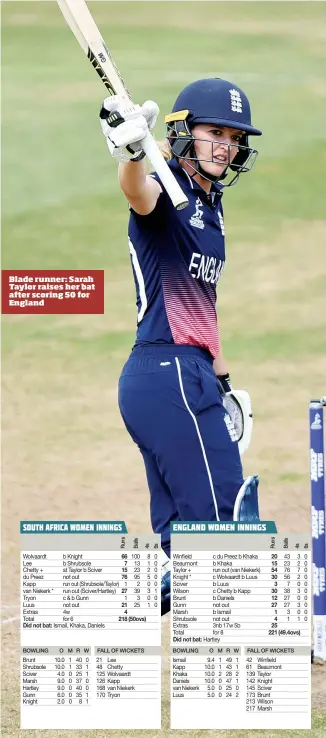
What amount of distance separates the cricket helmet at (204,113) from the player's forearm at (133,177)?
0.38 metres

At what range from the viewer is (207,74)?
7.05m

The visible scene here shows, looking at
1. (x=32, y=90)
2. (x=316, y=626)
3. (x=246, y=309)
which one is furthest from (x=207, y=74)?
(x=316, y=626)

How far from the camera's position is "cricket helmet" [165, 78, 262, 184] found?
173 inches

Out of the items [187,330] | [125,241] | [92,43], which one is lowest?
[187,330]

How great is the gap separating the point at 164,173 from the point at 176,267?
0.39 meters

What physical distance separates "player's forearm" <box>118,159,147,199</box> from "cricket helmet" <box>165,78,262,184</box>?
0.38 metres

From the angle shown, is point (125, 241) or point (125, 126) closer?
point (125, 126)

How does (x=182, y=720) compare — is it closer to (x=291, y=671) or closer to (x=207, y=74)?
(x=291, y=671)

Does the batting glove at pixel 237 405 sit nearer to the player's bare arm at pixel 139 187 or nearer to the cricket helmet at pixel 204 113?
the cricket helmet at pixel 204 113

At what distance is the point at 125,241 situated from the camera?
776cm

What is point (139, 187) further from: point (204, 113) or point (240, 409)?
point (240, 409)

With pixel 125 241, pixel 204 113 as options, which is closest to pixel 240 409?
pixel 204 113
